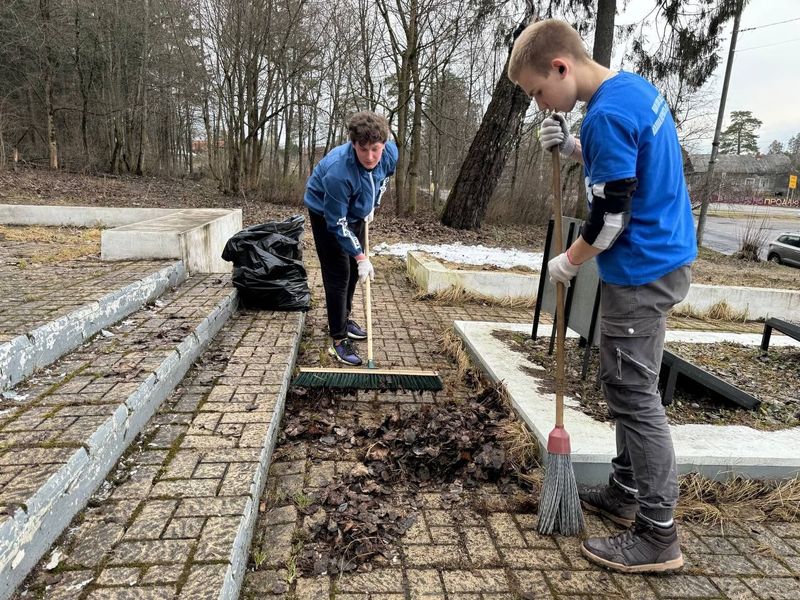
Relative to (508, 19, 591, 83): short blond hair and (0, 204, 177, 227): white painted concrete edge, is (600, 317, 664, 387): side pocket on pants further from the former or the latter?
(0, 204, 177, 227): white painted concrete edge

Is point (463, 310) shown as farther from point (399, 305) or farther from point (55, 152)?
point (55, 152)

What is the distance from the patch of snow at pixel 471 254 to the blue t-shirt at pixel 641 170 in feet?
18.1

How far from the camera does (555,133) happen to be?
2.30m

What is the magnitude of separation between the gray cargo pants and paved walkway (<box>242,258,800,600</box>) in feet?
1.12

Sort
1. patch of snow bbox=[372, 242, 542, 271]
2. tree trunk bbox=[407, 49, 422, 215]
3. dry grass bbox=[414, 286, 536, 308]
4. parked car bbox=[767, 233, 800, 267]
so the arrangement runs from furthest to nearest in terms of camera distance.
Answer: parked car bbox=[767, 233, 800, 267]
tree trunk bbox=[407, 49, 422, 215]
patch of snow bbox=[372, 242, 542, 271]
dry grass bbox=[414, 286, 536, 308]

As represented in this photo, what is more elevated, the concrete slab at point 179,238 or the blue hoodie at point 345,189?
the blue hoodie at point 345,189

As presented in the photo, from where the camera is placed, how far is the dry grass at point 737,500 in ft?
8.14

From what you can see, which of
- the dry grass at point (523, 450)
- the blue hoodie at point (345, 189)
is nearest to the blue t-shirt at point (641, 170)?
the dry grass at point (523, 450)

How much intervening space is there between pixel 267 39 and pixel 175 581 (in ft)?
54.7

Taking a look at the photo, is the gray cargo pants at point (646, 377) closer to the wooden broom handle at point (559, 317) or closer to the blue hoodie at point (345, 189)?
the wooden broom handle at point (559, 317)

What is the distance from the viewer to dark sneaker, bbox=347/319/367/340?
474 cm

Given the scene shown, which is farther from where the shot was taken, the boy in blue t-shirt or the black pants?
the black pants

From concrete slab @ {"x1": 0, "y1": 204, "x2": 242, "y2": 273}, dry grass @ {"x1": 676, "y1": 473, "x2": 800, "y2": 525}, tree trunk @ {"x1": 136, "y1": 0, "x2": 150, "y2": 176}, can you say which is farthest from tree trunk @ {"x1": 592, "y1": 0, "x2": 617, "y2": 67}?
tree trunk @ {"x1": 136, "y1": 0, "x2": 150, "y2": 176}

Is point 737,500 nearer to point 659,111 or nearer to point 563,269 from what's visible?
point 563,269
